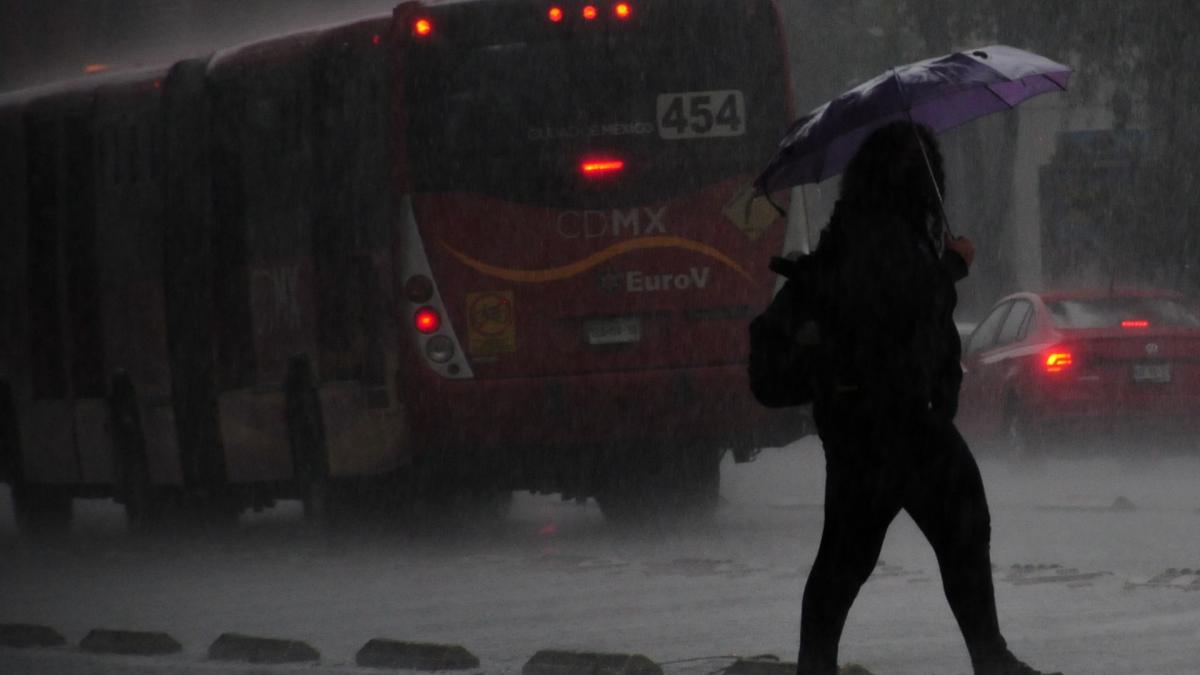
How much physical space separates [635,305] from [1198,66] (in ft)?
43.2

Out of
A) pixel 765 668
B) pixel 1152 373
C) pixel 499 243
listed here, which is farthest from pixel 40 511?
pixel 765 668

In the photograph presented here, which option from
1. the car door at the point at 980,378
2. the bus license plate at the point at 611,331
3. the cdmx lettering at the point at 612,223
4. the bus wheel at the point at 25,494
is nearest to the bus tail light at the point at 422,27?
the cdmx lettering at the point at 612,223

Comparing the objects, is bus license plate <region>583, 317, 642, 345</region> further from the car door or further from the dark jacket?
the dark jacket

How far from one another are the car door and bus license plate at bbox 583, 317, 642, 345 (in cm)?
612

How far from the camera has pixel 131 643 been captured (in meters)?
9.52

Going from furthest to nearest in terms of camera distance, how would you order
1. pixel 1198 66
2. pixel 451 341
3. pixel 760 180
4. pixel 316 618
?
pixel 1198 66, pixel 451 341, pixel 316 618, pixel 760 180

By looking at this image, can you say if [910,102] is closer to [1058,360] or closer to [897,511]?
[897,511]

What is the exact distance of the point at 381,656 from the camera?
339 inches

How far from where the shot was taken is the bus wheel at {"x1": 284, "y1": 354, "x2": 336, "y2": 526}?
1420 centimetres

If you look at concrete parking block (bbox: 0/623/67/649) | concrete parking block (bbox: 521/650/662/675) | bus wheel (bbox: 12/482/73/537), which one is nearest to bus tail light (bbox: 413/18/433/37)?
concrete parking block (bbox: 0/623/67/649)

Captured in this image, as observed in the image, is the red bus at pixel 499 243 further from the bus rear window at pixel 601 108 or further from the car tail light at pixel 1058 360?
the car tail light at pixel 1058 360

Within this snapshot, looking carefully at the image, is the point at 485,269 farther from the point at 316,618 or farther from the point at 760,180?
the point at 760,180

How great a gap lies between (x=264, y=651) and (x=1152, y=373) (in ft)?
34.7

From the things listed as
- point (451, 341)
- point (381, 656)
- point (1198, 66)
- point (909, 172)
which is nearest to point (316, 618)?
point (381, 656)
